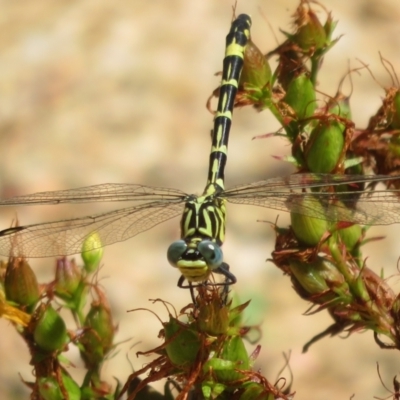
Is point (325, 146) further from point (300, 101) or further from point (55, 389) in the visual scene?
point (55, 389)

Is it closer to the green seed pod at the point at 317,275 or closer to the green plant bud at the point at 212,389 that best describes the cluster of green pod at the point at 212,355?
the green plant bud at the point at 212,389

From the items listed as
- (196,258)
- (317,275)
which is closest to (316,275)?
(317,275)

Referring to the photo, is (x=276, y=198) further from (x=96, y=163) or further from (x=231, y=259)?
(x=96, y=163)

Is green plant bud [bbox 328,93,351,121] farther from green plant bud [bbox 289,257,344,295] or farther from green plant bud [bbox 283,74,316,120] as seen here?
green plant bud [bbox 289,257,344,295]

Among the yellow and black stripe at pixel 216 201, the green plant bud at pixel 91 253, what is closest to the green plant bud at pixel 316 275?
the yellow and black stripe at pixel 216 201

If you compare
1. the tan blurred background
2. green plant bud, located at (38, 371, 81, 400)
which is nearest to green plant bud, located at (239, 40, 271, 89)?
green plant bud, located at (38, 371, 81, 400)

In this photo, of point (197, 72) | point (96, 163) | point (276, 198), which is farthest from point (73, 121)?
point (276, 198)
